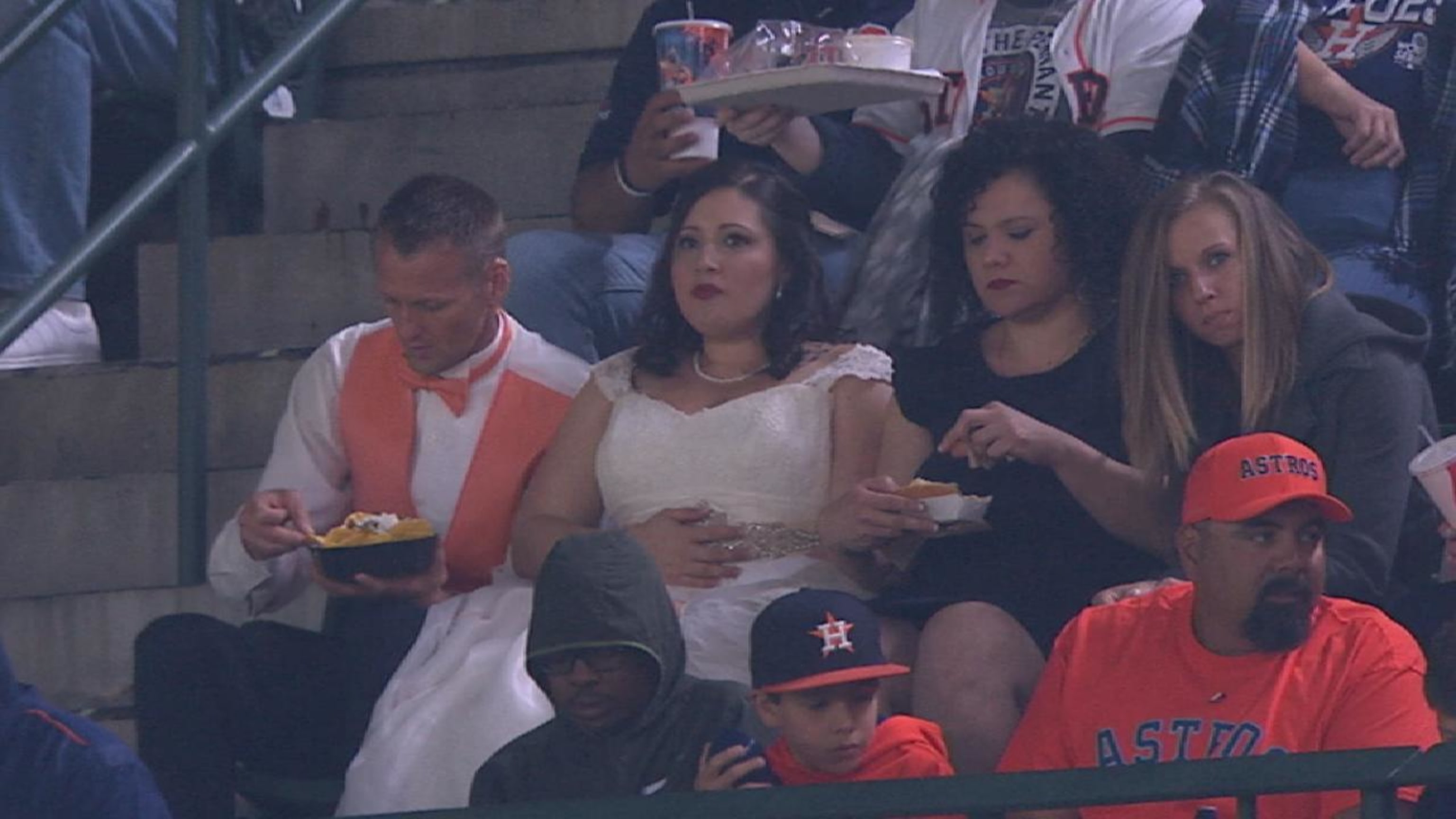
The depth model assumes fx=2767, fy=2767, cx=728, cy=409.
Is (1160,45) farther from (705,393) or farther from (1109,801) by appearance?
(1109,801)

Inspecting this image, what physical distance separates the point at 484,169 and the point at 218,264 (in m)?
0.66

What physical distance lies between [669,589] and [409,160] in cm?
197

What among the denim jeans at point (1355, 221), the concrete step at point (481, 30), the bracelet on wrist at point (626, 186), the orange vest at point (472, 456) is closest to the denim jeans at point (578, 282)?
the bracelet on wrist at point (626, 186)

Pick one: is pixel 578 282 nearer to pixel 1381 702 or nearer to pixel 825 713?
pixel 825 713

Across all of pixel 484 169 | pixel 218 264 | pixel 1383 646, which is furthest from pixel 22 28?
pixel 1383 646

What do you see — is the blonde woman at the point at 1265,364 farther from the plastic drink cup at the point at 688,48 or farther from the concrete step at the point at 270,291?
the concrete step at the point at 270,291

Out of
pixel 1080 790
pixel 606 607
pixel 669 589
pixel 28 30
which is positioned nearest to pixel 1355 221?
pixel 669 589

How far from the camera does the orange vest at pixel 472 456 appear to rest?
197 inches

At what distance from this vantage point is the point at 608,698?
4.06 m

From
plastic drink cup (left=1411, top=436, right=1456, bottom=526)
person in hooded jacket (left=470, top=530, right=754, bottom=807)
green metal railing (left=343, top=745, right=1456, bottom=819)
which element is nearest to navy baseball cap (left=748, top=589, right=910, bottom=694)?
person in hooded jacket (left=470, top=530, right=754, bottom=807)

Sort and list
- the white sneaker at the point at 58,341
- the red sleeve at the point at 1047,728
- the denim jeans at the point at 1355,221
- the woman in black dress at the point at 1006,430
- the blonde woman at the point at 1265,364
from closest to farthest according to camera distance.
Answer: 1. the red sleeve at the point at 1047,728
2. the woman in black dress at the point at 1006,430
3. the blonde woman at the point at 1265,364
4. the denim jeans at the point at 1355,221
5. the white sneaker at the point at 58,341

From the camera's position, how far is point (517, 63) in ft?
22.3

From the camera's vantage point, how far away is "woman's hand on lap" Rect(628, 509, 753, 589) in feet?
15.4

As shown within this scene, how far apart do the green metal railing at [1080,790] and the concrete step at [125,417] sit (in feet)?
8.50
